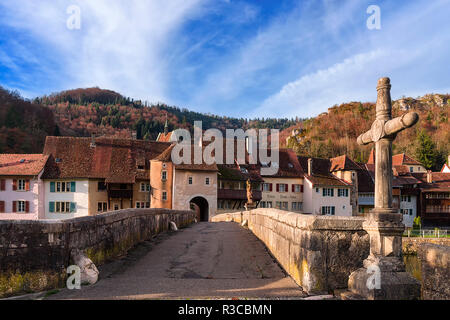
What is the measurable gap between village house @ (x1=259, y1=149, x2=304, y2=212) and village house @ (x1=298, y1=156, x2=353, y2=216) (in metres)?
0.97

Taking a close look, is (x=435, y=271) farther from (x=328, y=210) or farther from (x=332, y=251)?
(x=328, y=210)

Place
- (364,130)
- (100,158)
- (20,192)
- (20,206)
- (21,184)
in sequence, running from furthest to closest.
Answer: (364,130) < (100,158) < (21,184) < (20,192) < (20,206)

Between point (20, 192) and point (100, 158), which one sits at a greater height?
point (100, 158)

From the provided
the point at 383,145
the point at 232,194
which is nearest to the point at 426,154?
the point at 232,194

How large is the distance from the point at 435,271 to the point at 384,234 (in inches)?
31.7

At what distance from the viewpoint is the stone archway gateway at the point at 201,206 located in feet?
159

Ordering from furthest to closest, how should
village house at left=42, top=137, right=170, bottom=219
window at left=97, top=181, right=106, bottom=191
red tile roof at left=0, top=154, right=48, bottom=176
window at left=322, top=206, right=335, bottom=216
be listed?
window at left=322, top=206, right=335, bottom=216
window at left=97, top=181, right=106, bottom=191
village house at left=42, top=137, right=170, bottom=219
red tile roof at left=0, top=154, right=48, bottom=176

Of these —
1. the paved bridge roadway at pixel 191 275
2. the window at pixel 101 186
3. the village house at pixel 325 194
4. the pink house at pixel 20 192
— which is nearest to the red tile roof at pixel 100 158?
the window at pixel 101 186

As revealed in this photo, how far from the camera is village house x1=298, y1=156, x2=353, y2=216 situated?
178ft

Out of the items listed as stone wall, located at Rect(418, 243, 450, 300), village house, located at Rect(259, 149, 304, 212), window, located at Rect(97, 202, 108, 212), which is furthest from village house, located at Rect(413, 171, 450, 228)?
stone wall, located at Rect(418, 243, 450, 300)

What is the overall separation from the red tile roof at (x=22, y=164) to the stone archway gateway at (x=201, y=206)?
57.4 ft

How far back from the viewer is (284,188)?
55.8 m

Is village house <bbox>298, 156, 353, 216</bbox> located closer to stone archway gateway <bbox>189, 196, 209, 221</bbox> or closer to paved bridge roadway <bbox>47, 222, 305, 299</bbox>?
stone archway gateway <bbox>189, 196, 209, 221</bbox>
